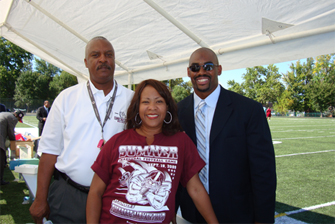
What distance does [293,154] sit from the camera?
844cm

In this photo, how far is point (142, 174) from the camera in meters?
1.41

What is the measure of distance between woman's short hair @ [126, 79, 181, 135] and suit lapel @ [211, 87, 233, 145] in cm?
29

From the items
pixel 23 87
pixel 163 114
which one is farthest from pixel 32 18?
pixel 23 87

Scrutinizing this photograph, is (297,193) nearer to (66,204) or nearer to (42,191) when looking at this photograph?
(66,204)

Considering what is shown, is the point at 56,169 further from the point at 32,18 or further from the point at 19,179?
the point at 19,179

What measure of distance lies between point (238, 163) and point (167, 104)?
0.71 meters

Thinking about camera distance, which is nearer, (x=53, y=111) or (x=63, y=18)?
(x=53, y=111)

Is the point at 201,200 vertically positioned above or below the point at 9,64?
below

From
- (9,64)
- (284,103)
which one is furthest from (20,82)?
(284,103)

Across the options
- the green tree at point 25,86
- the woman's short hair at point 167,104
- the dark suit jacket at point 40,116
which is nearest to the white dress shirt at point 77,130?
the woman's short hair at point 167,104

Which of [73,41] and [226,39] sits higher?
[73,41]

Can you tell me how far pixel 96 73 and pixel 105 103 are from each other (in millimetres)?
273

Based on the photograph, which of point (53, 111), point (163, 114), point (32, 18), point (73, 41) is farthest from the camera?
point (73, 41)

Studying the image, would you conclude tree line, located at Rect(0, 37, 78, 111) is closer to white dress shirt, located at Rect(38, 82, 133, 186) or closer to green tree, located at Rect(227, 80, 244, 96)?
white dress shirt, located at Rect(38, 82, 133, 186)
